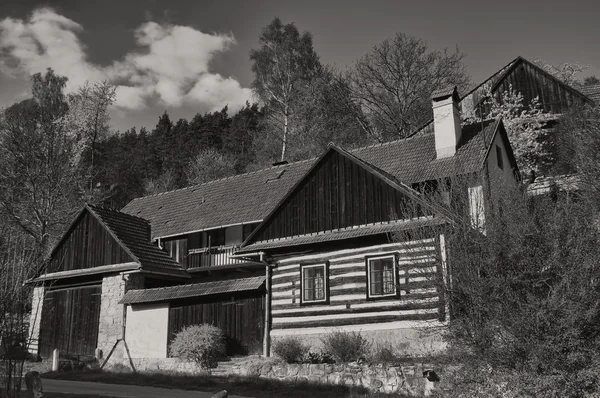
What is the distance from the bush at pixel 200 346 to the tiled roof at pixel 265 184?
20.8ft

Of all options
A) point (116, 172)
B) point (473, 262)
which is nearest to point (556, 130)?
point (473, 262)

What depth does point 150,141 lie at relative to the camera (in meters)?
62.8

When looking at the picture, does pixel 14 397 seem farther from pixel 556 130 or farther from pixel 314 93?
pixel 314 93

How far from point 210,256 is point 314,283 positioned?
23.0 feet

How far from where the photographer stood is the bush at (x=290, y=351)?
17.5m

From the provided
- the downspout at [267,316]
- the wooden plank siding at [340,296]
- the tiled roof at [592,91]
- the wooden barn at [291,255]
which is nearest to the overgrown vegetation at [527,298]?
the wooden barn at [291,255]

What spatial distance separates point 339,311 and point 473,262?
7.97 meters

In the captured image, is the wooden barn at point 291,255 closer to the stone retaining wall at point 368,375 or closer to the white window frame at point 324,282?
the white window frame at point 324,282

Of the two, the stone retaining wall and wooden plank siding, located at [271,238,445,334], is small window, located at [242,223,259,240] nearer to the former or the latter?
wooden plank siding, located at [271,238,445,334]

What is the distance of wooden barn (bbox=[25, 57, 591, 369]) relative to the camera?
682 inches

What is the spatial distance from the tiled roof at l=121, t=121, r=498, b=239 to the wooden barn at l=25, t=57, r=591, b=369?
8 cm

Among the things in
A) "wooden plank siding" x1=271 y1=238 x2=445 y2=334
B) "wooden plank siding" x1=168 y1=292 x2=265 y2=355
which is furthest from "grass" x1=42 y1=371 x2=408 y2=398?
"wooden plank siding" x1=271 y1=238 x2=445 y2=334

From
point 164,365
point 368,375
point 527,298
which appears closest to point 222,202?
point 164,365

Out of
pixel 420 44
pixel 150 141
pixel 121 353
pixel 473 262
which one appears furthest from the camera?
pixel 150 141
